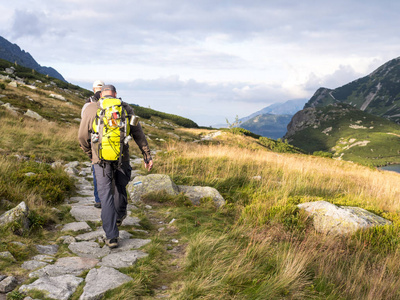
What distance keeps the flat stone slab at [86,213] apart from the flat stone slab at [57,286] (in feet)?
8.27

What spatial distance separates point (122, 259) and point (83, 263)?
519 mm

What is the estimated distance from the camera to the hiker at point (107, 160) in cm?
432

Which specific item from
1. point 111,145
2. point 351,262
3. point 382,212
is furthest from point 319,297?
point 382,212

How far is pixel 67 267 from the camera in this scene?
3.51 m

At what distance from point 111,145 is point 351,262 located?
14.2 feet

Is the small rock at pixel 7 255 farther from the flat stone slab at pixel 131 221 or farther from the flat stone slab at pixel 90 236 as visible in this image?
the flat stone slab at pixel 131 221

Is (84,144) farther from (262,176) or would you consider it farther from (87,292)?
(262,176)

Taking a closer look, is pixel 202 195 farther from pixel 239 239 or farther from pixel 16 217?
pixel 16 217

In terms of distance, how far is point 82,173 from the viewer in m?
9.77

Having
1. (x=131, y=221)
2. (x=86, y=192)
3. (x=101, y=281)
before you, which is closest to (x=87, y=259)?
(x=101, y=281)

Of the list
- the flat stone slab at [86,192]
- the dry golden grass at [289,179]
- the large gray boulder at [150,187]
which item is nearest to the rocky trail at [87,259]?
the large gray boulder at [150,187]

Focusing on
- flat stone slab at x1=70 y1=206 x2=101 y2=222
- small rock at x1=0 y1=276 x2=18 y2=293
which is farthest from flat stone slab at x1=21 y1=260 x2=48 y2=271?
flat stone slab at x1=70 y1=206 x2=101 y2=222

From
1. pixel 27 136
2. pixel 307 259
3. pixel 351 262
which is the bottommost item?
pixel 351 262

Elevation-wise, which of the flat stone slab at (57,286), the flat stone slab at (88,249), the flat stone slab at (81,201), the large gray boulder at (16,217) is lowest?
the flat stone slab at (88,249)
